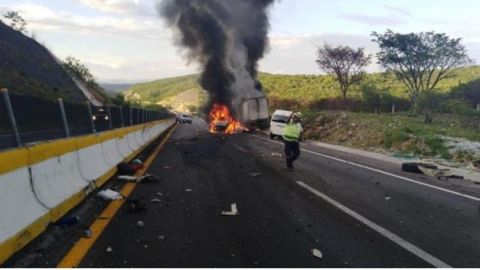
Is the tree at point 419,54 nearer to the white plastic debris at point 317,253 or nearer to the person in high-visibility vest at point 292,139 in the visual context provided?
the person in high-visibility vest at point 292,139

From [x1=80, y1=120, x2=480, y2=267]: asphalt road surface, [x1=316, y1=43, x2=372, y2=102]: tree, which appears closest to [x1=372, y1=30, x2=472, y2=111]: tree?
[x1=316, y1=43, x2=372, y2=102]: tree

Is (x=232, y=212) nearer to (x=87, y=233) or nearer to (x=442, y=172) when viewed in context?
(x=87, y=233)

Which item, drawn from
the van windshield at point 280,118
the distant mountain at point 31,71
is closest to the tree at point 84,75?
the distant mountain at point 31,71

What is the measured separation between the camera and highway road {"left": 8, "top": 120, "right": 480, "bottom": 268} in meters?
5.50

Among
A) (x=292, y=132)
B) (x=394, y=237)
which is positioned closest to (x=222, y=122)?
(x=292, y=132)

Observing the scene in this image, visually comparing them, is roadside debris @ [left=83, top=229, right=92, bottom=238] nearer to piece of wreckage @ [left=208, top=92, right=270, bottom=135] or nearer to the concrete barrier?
the concrete barrier

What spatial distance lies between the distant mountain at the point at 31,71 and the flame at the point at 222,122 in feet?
38.5

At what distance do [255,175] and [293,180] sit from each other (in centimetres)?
113

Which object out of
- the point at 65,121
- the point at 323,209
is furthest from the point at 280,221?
the point at 65,121

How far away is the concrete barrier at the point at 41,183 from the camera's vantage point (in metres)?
5.36

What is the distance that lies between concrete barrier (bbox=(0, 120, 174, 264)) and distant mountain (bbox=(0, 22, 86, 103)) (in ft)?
74.7

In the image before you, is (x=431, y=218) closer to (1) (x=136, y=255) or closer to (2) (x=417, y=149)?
(1) (x=136, y=255)

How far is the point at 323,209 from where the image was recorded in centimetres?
835

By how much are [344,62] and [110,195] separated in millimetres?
58705
